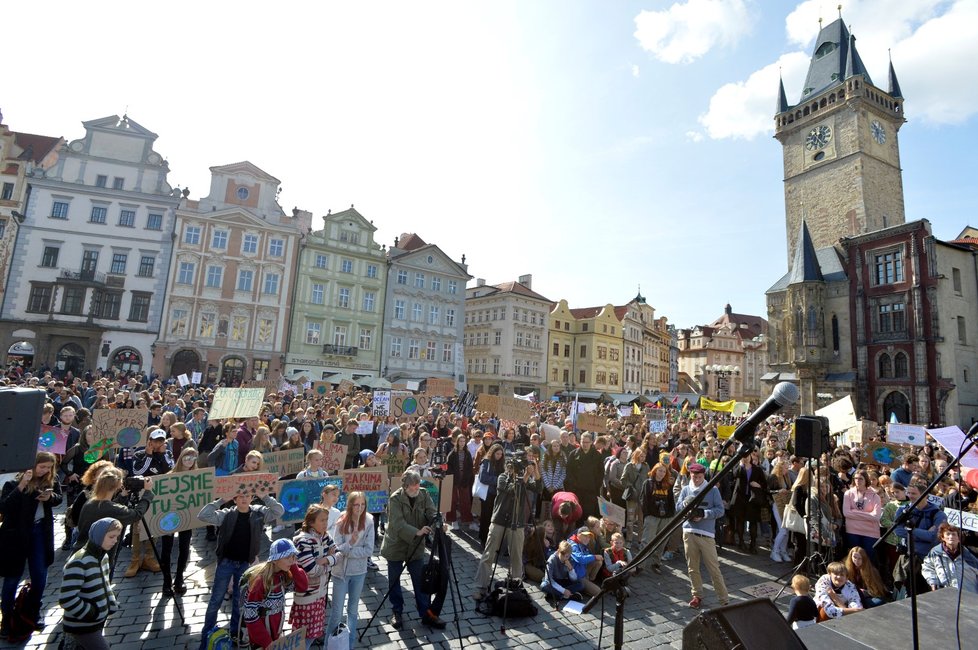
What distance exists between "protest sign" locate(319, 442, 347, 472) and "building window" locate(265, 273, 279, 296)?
1169 inches

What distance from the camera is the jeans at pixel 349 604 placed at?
5.17m

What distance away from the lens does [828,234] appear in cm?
4253

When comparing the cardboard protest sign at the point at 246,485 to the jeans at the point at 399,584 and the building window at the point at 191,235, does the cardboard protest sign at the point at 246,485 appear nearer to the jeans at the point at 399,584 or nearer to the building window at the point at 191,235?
the jeans at the point at 399,584

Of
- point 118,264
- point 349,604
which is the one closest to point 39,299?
point 118,264

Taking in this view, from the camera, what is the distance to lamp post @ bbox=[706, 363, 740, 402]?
8018cm

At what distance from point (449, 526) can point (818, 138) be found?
51.2 metres

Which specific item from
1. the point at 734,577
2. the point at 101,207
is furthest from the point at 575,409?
the point at 101,207

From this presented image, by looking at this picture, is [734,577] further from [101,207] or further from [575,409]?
[101,207]

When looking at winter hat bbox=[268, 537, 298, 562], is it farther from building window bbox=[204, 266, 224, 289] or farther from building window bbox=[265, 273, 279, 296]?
building window bbox=[204, 266, 224, 289]

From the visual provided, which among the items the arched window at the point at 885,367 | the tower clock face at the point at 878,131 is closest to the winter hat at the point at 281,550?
the arched window at the point at 885,367

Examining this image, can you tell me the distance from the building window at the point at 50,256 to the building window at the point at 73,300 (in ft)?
6.70

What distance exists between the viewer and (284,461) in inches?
343

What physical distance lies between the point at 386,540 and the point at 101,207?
37.6 metres

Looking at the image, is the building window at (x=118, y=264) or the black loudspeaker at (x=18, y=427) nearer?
the black loudspeaker at (x=18, y=427)
